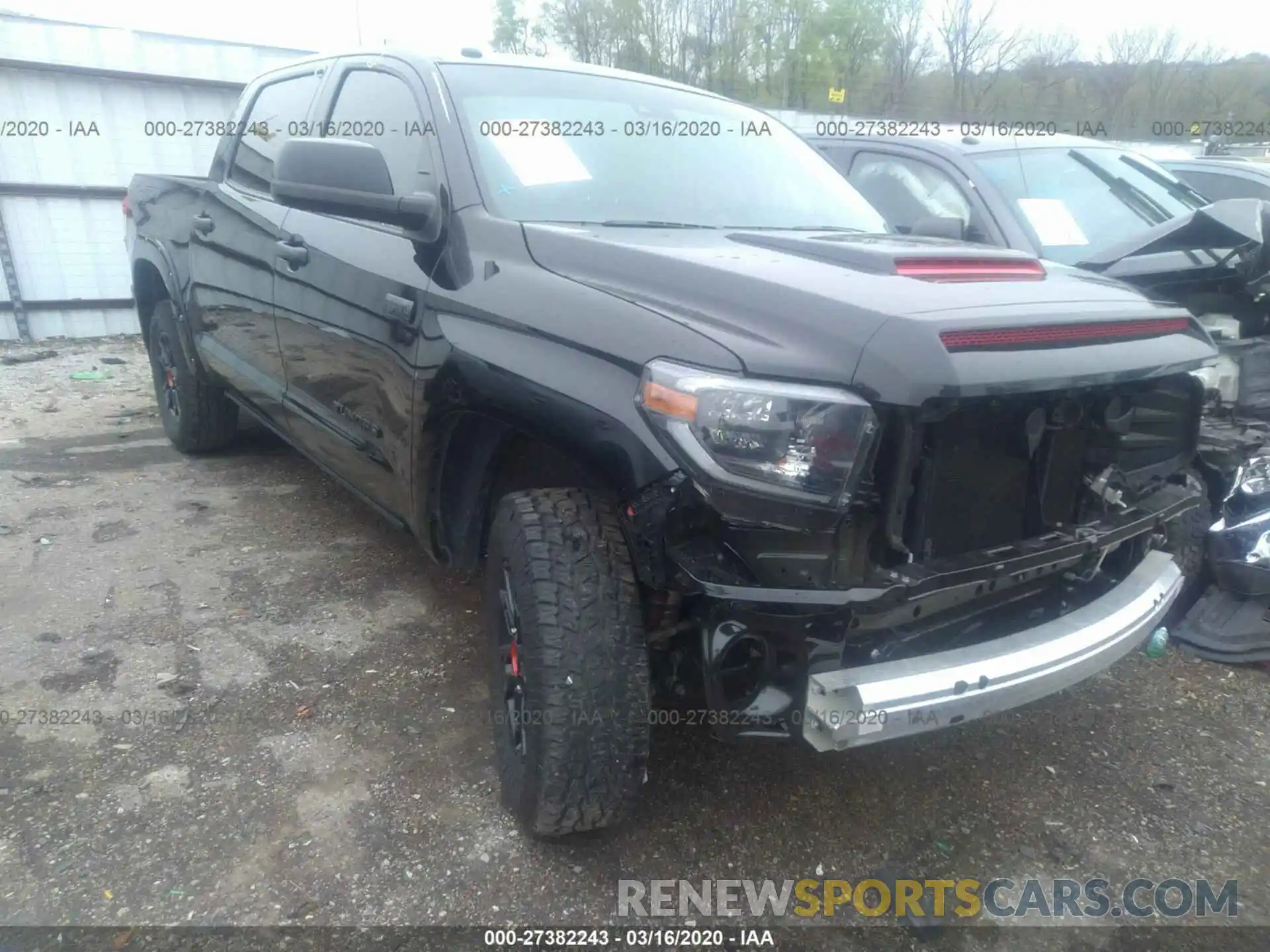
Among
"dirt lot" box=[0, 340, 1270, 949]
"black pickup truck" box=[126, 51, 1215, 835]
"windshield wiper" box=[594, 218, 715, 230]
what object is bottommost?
"dirt lot" box=[0, 340, 1270, 949]

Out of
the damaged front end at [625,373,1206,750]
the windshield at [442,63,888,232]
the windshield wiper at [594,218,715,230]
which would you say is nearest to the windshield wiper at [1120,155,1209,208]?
the windshield at [442,63,888,232]

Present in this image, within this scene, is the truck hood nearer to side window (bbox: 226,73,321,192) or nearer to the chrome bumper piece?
the chrome bumper piece

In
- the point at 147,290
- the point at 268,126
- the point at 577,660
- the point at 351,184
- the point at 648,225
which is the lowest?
the point at 577,660

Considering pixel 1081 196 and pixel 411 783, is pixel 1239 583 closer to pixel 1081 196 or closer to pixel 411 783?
pixel 1081 196

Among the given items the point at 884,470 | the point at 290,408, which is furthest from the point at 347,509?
the point at 884,470

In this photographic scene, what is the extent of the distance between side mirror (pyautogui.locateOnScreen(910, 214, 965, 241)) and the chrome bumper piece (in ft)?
5.19

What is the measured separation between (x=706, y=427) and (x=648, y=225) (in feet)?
3.33

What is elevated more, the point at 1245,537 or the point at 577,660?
the point at 577,660

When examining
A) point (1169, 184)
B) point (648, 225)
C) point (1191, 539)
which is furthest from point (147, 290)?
point (1169, 184)

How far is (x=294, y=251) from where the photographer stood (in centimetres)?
308

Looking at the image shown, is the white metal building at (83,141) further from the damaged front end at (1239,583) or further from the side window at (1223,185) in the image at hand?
the damaged front end at (1239,583)

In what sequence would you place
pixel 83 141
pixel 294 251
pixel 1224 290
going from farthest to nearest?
pixel 83 141 → pixel 1224 290 → pixel 294 251

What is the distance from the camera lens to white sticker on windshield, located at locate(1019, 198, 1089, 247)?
4164 mm

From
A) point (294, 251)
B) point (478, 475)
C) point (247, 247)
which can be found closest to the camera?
point (478, 475)
